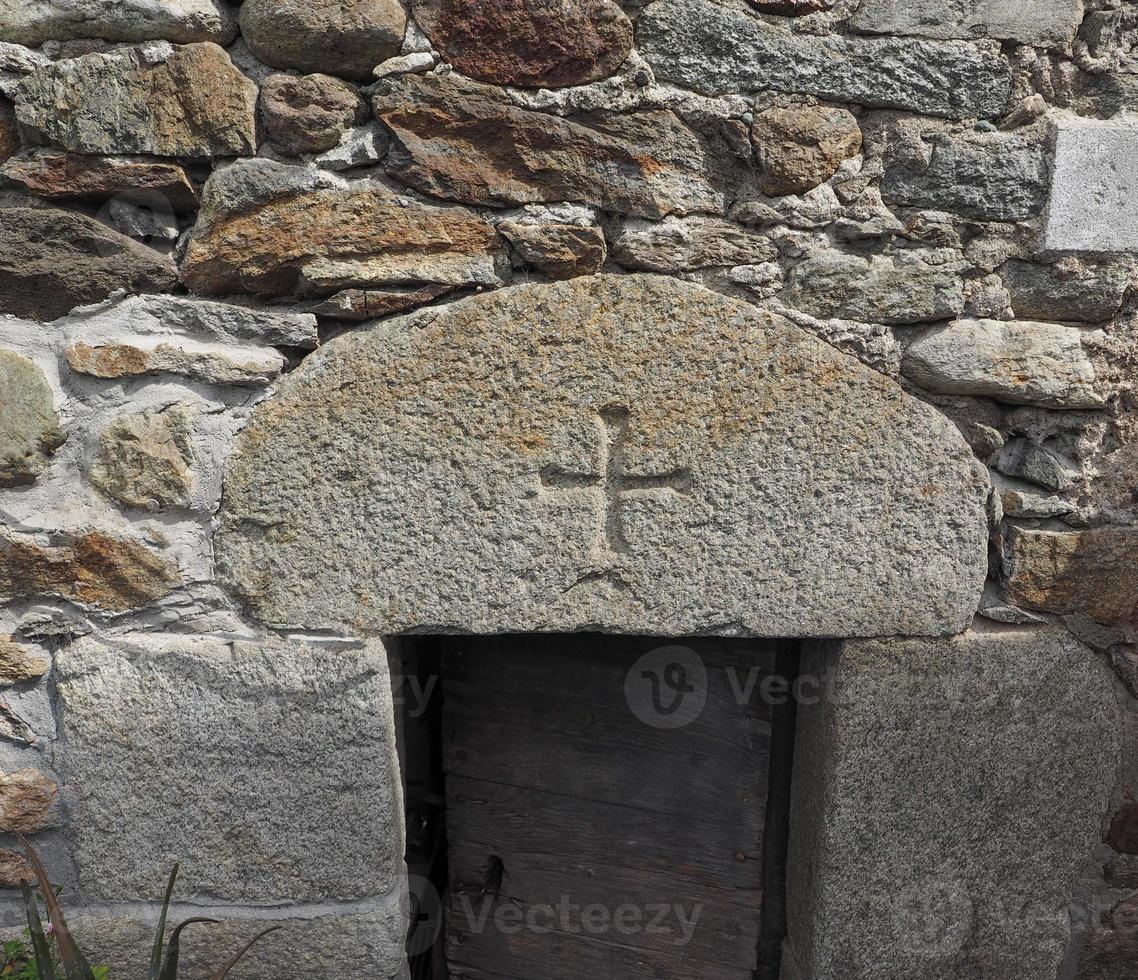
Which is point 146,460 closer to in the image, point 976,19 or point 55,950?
point 55,950

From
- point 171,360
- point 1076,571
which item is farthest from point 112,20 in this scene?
point 1076,571

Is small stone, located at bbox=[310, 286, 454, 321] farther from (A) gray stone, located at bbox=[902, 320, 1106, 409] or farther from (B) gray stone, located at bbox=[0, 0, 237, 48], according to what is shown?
(A) gray stone, located at bbox=[902, 320, 1106, 409]

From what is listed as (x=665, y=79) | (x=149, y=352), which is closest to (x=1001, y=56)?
(x=665, y=79)

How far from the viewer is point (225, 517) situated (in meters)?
1.36

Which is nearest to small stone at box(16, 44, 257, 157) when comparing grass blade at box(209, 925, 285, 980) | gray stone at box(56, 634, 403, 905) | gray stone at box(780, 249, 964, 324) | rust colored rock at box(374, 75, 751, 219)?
rust colored rock at box(374, 75, 751, 219)

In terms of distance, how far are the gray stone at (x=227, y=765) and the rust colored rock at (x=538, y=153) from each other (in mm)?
779

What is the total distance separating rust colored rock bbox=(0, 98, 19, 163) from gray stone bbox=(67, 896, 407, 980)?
126 cm

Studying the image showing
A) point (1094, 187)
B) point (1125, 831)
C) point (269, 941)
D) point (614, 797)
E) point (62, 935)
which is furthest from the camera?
point (614, 797)

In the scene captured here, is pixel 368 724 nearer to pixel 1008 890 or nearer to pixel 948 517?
pixel 948 517

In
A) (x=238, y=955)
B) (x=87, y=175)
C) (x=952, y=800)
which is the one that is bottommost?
(x=238, y=955)

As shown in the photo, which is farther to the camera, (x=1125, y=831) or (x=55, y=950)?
(x=1125, y=831)

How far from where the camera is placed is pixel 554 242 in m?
1.34

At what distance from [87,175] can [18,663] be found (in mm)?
779

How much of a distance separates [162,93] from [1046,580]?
1632mm
